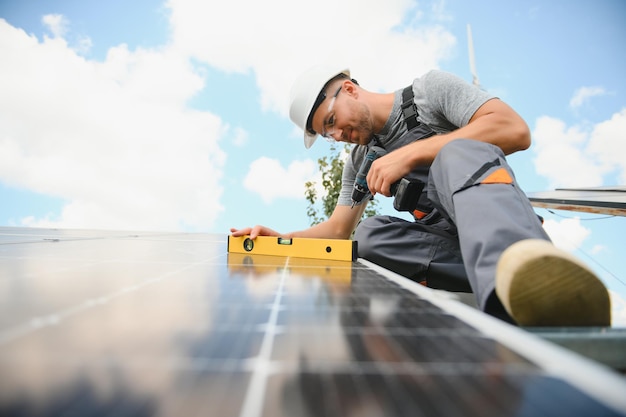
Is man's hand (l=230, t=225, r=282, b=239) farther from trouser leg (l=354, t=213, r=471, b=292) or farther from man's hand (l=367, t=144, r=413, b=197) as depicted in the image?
man's hand (l=367, t=144, r=413, b=197)

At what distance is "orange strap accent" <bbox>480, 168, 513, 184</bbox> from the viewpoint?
1393mm

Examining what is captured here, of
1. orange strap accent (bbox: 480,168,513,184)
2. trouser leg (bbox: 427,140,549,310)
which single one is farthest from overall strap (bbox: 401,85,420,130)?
orange strap accent (bbox: 480,168,513,184)

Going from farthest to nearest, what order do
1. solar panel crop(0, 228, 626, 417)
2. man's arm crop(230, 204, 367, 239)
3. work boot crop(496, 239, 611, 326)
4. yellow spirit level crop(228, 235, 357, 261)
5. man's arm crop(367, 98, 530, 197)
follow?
man's arm crop(230, 204, 367, 239)
yellow spirit level crop(228, 235, 357, 261)
man's arm crop(367, 98, 530, 197)
work boot crop(496, 239, 611, 326)
solar panel crop(0, 228, 626, 417)

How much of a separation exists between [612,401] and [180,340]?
0.62 m

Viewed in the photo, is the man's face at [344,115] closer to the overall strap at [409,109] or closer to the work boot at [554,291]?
the overall strap at [409,109]

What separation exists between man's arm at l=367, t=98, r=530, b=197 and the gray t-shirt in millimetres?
128

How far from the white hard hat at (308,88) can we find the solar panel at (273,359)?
1.97 metres

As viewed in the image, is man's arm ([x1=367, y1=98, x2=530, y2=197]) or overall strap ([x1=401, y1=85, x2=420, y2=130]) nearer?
man's arm ([x1=367, y1=98, x2=530, y2=197])

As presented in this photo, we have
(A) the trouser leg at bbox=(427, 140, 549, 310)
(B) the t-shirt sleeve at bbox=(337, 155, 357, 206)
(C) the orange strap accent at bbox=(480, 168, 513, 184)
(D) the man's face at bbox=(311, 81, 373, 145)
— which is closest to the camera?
(A) the trouser leg at bbox=(427, 140, 549, 310)

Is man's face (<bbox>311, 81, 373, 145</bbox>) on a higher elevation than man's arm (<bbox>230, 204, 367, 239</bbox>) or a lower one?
higher

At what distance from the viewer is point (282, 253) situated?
2.27 metres

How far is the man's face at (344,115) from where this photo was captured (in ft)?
8.57

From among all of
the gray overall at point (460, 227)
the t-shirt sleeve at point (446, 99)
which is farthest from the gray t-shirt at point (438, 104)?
the gray overall at point (460, 227)

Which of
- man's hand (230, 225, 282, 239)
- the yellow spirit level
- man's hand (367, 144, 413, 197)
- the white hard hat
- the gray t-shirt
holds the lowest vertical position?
the yellow spirit level
